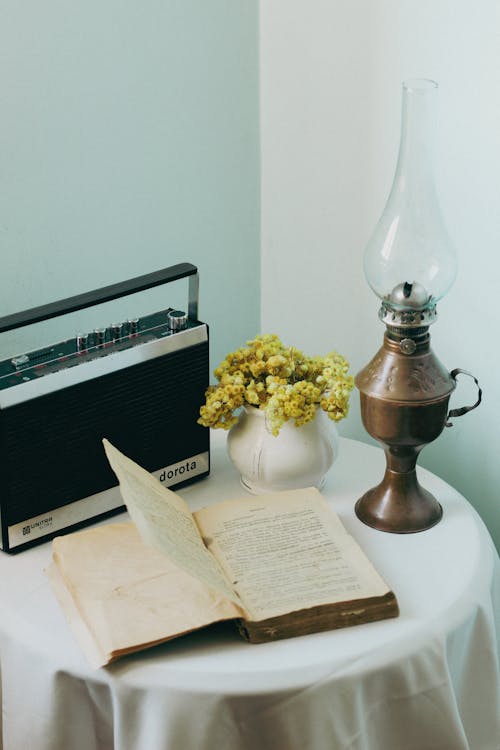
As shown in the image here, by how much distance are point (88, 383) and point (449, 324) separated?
0.60m

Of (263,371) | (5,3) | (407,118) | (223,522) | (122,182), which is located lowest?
(223,522)

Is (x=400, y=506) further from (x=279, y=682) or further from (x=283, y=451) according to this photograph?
(x=279, y=682)

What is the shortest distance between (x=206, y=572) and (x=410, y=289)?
0.40 m

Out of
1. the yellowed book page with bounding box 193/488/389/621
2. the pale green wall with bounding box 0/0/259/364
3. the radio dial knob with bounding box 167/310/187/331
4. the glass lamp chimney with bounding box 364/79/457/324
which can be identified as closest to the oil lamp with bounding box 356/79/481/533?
the glass lamp chimney with bounding box 364/79/457/324

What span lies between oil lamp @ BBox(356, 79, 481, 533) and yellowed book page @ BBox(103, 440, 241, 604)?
0.83ft

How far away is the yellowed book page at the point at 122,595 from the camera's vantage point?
3.21ft

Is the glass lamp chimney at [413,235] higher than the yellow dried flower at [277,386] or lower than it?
higher

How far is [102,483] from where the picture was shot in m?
1.22

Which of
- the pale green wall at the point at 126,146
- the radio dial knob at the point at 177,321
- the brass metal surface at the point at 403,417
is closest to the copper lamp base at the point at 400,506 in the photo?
the brass metal surface at the point at 403,417

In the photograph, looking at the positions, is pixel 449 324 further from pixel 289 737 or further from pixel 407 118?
pixel 289 737

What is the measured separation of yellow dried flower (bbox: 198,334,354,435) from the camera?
3.97 ft

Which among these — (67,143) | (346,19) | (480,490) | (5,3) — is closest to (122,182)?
(67,143)

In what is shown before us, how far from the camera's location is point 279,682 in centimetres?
96

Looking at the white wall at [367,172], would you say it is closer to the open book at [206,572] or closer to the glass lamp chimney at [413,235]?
the glass lamp chimney at [413,235]
